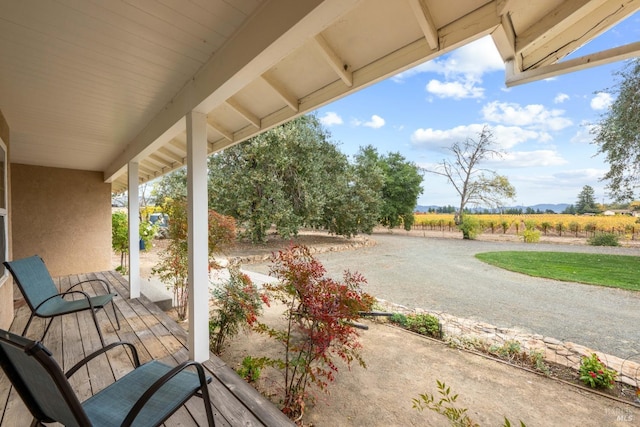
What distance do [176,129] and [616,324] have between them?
721cm

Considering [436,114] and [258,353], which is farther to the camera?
[436,114]

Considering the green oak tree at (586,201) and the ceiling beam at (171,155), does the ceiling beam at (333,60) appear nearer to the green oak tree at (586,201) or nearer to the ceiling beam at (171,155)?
the ceiling beam at (171,155)

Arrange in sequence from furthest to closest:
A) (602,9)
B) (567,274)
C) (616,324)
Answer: (567,274) < (616,324) < (602,9)

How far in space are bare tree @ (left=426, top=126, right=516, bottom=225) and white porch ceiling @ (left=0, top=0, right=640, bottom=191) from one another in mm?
17226

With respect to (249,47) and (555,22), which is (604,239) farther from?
(249,47)

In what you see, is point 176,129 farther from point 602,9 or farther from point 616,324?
point 616,324

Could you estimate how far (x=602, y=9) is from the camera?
120 cm

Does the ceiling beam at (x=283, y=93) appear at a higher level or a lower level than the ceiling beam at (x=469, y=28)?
higher

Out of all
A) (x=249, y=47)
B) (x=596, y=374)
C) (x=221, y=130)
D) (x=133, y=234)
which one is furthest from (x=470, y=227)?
(x=249, y=47)

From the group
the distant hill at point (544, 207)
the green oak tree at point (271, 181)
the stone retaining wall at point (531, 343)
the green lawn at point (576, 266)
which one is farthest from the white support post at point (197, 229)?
the green lawn at point (576, 266)

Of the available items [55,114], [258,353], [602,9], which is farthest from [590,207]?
[55,114]

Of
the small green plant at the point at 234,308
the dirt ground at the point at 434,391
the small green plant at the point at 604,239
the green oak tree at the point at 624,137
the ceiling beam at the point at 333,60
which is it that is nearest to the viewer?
the ceiling beam at the point at 333,60

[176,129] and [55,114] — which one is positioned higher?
[55,114]

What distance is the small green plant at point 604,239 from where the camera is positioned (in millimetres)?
11031
